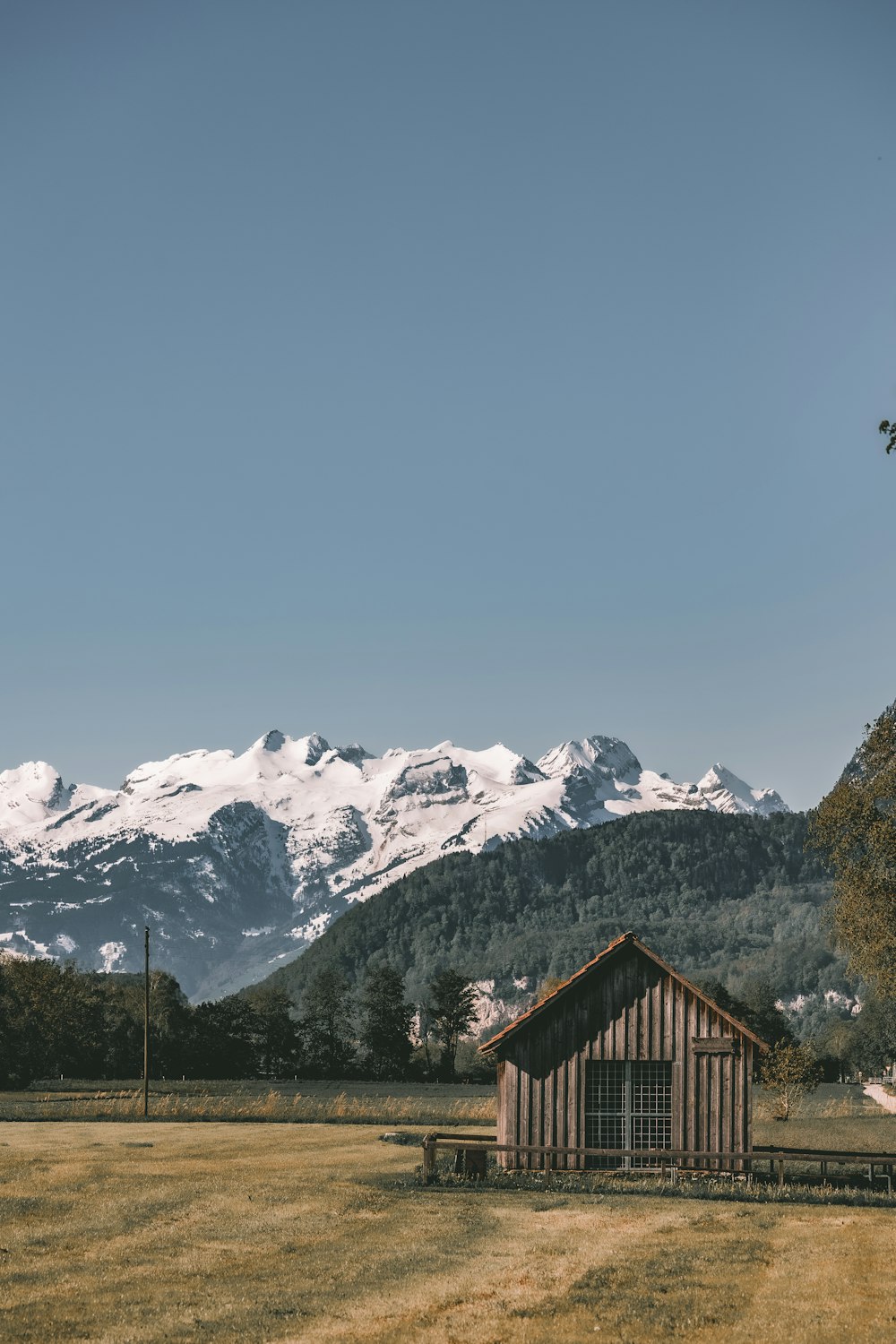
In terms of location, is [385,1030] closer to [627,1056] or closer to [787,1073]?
[787,1073]

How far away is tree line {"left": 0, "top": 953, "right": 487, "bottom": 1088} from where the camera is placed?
122375 mm

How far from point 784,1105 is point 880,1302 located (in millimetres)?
58364

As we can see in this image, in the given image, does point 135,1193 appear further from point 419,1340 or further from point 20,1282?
point 419,1340

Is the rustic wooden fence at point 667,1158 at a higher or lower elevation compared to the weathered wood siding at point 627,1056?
lower

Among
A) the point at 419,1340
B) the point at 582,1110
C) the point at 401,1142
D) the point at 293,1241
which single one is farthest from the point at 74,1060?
the point at 419,1340

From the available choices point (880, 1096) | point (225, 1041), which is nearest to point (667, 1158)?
point (880, 1096)

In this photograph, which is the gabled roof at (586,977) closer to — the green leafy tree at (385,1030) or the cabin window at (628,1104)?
the cabin window at (628,1104)

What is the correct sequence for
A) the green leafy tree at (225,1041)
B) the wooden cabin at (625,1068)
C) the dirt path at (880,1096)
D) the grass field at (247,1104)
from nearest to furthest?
the wooden cabin at (625,1068) → the grass field at (247,1104) → the dirt path at (880,1096) → the green leafy tree at (225,1041)

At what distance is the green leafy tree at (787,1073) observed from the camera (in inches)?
2938

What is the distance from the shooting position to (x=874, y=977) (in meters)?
47.2

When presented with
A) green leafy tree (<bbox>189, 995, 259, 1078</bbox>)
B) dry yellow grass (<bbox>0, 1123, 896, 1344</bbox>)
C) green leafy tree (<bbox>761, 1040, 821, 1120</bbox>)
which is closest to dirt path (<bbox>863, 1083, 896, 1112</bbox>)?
green leafy tree (<bbox>761, 1040, 821, 1120</bbox>)

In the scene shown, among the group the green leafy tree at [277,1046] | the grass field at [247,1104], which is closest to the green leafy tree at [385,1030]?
the green leafy tree at [277,1046]

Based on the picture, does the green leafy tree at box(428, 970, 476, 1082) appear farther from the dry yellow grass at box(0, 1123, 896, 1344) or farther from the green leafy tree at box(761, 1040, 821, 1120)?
the dry yellow grass at box(0, 1123, 896, 1344)

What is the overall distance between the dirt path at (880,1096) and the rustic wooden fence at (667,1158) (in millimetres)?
68458
